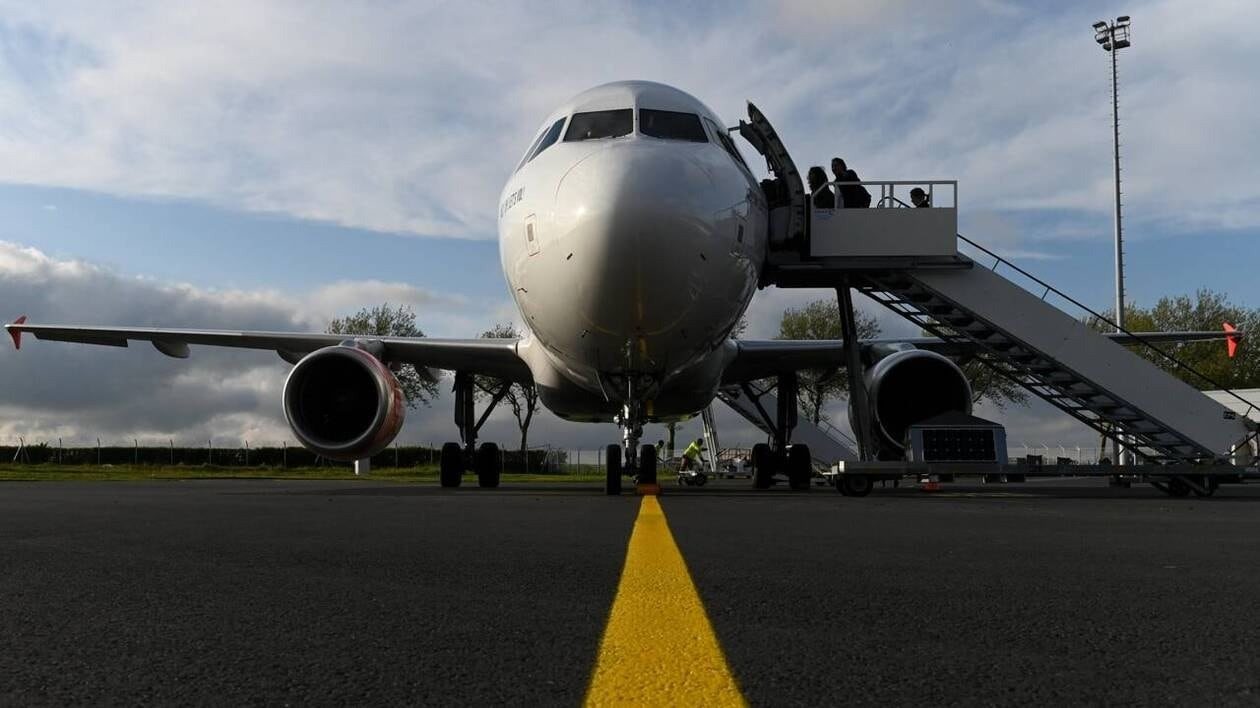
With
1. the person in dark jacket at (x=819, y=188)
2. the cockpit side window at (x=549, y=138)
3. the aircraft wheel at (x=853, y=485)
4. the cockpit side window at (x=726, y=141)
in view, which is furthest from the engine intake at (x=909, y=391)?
the cockpit side window at (x=549, y=138)

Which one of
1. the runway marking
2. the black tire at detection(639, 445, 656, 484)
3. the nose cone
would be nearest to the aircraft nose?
the nose cone

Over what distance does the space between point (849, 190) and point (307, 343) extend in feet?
28.4

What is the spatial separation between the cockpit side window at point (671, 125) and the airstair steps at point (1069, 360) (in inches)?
160

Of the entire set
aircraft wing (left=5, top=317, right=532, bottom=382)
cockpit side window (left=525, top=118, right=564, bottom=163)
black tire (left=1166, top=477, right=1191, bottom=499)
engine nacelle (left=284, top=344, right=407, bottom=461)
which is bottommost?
black tire (left=1166, top=477, right=1191, bottom=499)

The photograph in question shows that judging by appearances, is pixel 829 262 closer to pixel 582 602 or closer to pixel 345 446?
pixel 345 446

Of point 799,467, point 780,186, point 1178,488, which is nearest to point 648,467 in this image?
point 780,186

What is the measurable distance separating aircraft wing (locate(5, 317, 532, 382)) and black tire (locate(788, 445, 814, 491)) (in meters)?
4.22

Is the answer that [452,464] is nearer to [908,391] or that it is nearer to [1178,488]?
[908,391]

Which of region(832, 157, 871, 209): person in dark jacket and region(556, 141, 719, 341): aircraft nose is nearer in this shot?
region(556, 141, 719, 341): aircraft nose

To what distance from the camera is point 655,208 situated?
771cm

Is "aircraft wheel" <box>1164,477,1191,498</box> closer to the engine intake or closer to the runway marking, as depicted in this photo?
the engine intake

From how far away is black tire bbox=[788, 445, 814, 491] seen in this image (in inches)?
602

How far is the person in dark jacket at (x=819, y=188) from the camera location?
12344mm

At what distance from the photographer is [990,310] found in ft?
40.9
